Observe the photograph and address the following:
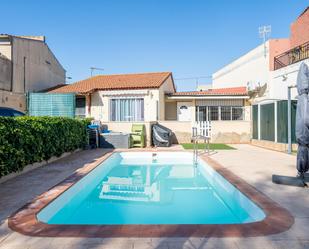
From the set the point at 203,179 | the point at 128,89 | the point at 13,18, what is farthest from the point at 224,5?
the point at 13,18

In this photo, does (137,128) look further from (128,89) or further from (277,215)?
(277,215)

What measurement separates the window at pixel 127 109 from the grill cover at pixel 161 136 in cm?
A: 342

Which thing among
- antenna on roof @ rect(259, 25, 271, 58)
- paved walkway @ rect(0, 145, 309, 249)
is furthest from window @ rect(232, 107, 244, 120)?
paved walkway @ rect(0, 145, 309, 249)

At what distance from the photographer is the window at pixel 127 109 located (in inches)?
887

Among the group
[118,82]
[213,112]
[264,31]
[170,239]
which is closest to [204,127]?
[213,112]

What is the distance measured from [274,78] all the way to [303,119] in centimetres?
1470

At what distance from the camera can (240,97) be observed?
76.0 ft

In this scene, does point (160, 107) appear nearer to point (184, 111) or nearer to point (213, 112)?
point (184, 111)

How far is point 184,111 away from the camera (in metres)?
24.2

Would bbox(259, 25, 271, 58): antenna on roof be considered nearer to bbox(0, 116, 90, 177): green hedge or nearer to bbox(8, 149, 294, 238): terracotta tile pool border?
bbox(0, 116, 90, 177): green hedge

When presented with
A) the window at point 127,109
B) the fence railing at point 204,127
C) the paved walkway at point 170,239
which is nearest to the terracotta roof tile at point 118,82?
the window at point 127,109

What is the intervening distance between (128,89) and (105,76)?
7.24m

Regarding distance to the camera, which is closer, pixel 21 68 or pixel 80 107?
pixel 21 68

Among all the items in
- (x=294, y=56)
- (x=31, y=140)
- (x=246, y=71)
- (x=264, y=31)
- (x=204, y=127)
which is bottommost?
(x=31, y=140)
